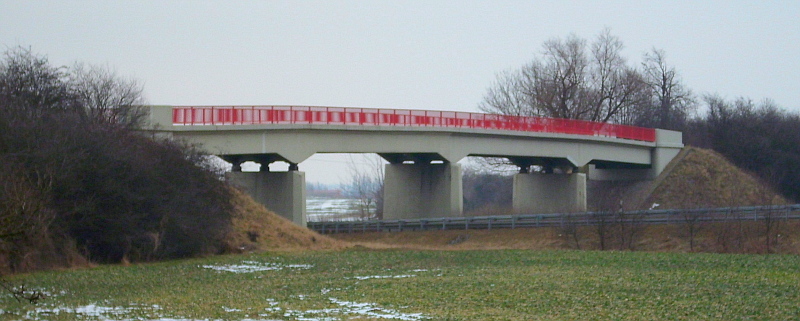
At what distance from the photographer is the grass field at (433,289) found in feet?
59.8

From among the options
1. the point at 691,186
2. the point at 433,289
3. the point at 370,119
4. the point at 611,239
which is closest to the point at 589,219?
the point at 611,239

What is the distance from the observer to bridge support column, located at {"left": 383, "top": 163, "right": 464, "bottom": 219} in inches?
2276

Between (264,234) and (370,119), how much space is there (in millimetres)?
11158

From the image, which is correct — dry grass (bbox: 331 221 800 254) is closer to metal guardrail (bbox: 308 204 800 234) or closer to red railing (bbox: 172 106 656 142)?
metal guardrail (bbox: 308 204 800 234)

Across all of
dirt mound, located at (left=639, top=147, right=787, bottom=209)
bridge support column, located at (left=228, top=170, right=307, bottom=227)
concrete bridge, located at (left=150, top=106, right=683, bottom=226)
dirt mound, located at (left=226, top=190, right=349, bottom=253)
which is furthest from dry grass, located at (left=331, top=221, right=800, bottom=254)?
dirt mound, located at (left=639, top=147, right=787, bottom=209)

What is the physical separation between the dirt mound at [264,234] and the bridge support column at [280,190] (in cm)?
400

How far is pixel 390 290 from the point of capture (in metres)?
23.4

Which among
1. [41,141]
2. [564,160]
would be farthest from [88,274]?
[564,160]

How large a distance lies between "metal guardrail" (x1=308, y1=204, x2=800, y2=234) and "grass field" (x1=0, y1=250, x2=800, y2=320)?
447 inches

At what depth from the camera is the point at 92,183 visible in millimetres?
31891

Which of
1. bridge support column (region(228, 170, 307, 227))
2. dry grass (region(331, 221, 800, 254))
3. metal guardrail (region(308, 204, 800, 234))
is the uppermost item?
bridge support column (region(228, 170, 307, 227))

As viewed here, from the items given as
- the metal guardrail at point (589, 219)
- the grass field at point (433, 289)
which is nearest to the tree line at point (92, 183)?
the grass field at point (433, 289)

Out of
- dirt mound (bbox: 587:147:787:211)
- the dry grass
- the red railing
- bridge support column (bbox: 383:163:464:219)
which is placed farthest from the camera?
dirt mound (bbox: 587:147:787:211)

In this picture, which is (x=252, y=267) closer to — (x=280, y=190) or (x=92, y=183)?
(x=92, y=183)
